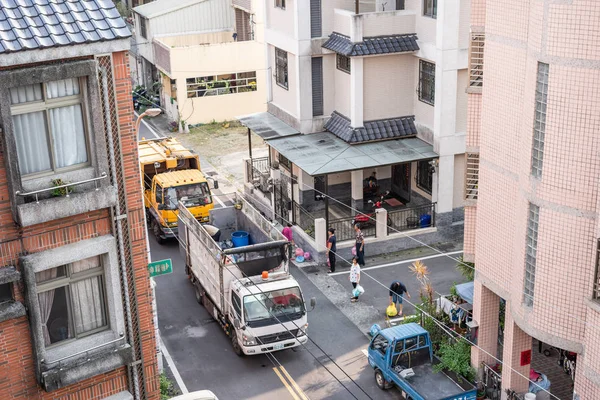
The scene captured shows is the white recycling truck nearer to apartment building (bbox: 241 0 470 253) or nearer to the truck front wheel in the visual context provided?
the truck front wheel

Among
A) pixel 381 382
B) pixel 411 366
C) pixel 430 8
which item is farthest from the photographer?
pixel 430 8

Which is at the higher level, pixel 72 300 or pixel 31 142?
pixel 31 142

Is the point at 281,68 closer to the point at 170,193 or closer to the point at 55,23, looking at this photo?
the point at 170,193

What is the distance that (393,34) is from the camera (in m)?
31.9

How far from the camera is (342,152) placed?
31812mm

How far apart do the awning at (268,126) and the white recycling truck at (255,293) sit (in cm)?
819

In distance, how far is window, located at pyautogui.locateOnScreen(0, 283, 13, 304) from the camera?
12.3m

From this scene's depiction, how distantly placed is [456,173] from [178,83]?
21.1m

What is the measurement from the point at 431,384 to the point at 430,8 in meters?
15.8

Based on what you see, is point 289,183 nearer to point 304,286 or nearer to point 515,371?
point 304,286

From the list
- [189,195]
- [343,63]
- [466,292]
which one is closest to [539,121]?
[466,292]

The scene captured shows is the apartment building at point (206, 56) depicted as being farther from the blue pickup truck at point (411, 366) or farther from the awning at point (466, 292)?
the blue pickup truck at point (411, 366)

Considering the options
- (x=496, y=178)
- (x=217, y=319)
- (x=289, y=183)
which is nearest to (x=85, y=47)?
(x=496, y=178)

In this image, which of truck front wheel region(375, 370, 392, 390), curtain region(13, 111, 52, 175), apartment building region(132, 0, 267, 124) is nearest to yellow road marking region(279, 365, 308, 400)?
truck front wheel region(375, 370, 392, 390)
